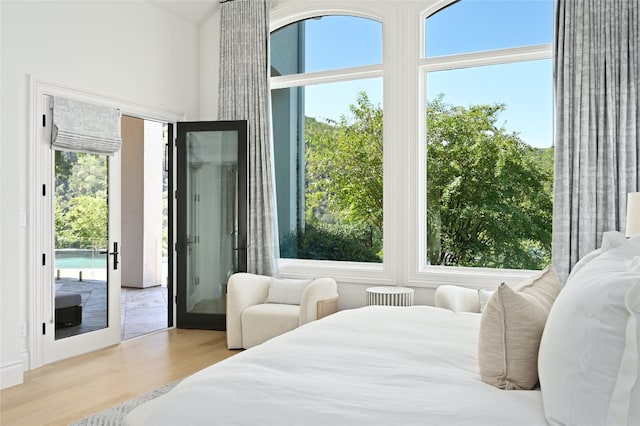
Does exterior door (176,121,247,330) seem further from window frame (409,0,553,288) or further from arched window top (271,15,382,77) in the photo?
window frame (409,0,553,288)

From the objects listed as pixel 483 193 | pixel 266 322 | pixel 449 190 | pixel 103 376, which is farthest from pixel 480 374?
pixel 449 190

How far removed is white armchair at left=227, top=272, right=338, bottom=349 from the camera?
4695 millimetres

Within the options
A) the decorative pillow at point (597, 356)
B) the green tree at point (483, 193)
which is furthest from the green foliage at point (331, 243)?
the decorative pillow at point (597, 356)

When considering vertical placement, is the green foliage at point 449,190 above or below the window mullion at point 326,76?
below

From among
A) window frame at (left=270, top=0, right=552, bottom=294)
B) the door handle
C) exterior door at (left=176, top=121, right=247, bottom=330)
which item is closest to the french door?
the door handle

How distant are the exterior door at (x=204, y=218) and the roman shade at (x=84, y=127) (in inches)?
38.6

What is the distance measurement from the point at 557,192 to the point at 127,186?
6.86 m

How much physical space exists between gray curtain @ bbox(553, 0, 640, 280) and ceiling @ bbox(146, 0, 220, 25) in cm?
360

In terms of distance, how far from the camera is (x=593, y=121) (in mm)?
4324

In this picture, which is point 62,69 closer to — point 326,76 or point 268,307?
point 326,76

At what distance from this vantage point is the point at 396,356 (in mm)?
2084

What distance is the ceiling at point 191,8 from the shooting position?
5.68m

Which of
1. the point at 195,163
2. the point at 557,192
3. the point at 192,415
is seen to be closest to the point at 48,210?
the point at 195,163

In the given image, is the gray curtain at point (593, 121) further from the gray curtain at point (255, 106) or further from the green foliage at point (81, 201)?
the green foliage at point (81, 201)
